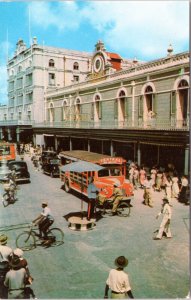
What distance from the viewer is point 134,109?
86.3ft

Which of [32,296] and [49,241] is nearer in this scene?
[32,296]

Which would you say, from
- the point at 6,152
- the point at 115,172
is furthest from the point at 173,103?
the point at 6,152

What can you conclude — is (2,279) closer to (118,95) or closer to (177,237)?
(177,237)

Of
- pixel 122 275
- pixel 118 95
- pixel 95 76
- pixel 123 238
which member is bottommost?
pixel 123 238

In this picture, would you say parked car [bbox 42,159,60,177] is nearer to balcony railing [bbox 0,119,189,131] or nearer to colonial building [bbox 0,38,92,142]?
balcony railing [bbox 0,119,189,131]

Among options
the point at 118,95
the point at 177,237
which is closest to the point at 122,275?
the point at 177,237

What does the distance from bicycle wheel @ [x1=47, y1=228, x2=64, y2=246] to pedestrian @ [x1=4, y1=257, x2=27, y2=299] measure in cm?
406

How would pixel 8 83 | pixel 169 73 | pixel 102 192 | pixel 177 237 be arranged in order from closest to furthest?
pixel 177 237 → pixel 102 192 → pixel 169 73 → pixel 8 83

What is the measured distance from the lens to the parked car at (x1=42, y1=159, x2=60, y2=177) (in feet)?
82.6

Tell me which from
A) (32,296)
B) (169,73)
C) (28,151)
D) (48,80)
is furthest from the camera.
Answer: (48,80)

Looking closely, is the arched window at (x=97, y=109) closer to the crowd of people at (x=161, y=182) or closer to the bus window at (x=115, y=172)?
the crowd of people at (x=161, y=182)

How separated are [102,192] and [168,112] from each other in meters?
9.88

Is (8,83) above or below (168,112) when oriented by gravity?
above

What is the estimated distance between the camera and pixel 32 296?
7414 millimetres
